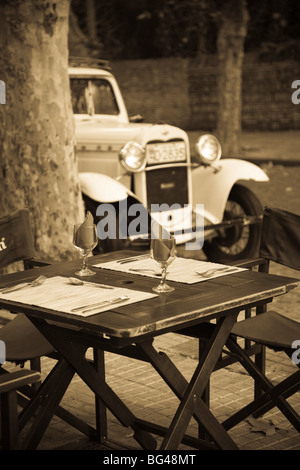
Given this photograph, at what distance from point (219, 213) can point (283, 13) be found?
20.4 meters

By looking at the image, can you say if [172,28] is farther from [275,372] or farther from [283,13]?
[275,372]

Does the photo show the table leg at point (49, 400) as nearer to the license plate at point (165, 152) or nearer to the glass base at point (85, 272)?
the glass base at point (85, 272)

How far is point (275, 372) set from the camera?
5.01 m

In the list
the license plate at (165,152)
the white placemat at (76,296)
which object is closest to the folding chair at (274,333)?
the white placemat at (76,296)

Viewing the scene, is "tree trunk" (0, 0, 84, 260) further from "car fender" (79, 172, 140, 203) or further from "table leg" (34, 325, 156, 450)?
"table leg" (34, 325, 156, 450)

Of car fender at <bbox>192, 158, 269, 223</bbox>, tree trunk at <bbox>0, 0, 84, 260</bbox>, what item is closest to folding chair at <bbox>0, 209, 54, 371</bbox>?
tree trunk at <bbox>0, 0, 84, 260</bbox>

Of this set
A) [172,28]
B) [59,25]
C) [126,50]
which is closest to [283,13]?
[172,28]

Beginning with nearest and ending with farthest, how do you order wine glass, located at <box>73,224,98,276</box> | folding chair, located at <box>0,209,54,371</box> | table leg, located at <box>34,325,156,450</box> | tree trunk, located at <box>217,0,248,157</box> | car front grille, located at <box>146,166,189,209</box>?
table leg, located at <box>34,325,156,450</box> → wine glass, located at <box>73,224,98,276</box> → folding chair, located at <box>0,209,54,371</box> → car front grille, located at <box>146,166,189,209</box> → tree trunk, located at <box>217,0,248,157</box>

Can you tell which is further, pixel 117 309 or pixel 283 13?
pixel 283 13

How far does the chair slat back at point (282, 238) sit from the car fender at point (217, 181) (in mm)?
3503

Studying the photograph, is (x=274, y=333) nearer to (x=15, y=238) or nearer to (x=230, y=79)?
(x=15, y=238)

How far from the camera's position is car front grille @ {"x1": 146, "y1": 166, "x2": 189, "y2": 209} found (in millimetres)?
7902

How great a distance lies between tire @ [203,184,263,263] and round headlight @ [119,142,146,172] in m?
1.31
